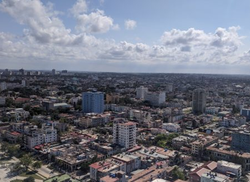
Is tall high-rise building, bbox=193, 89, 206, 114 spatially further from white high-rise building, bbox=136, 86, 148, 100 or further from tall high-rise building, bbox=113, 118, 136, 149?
tall high-rise building, bbox=113, 118, 136, 149

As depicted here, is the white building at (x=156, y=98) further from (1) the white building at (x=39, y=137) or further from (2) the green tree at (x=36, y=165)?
(2) the green tree at (x=36, y=165)

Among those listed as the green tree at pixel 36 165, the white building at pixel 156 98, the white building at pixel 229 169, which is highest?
the white building at pixel 156 98

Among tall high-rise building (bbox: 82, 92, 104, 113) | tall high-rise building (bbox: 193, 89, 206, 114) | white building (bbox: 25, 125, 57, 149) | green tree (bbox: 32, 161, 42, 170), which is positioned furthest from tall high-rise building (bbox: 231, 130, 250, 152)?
tall high-rise building (bbox: 82, 92, 104, 113)

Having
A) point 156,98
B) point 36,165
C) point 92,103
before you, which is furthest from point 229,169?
point 156,98

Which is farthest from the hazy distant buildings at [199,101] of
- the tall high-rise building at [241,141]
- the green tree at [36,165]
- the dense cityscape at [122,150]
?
the green tree at [36,165]

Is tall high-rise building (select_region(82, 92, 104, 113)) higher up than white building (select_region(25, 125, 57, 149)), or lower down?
higher up

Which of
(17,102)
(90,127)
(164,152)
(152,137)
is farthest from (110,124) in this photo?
(17,102)

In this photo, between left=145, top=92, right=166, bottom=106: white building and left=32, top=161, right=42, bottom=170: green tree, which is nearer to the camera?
left=32, top=161, right=42, bottom=170: green tree

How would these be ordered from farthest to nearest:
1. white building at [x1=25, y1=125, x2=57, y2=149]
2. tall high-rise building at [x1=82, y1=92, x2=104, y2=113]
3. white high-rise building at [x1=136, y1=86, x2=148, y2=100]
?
white high-rise building at [x1=136, y1=86, x2=148, y2=100] < tall high-rise building at [x1=82, y1=92, x2=104, y2=113] < white building at [x1=25, y1=125, x2=57, y2=149]

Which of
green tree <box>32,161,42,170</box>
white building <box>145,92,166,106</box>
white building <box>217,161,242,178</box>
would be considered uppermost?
white building <box>145,92,166,106</box>

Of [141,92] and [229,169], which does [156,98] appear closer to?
[141,92]
